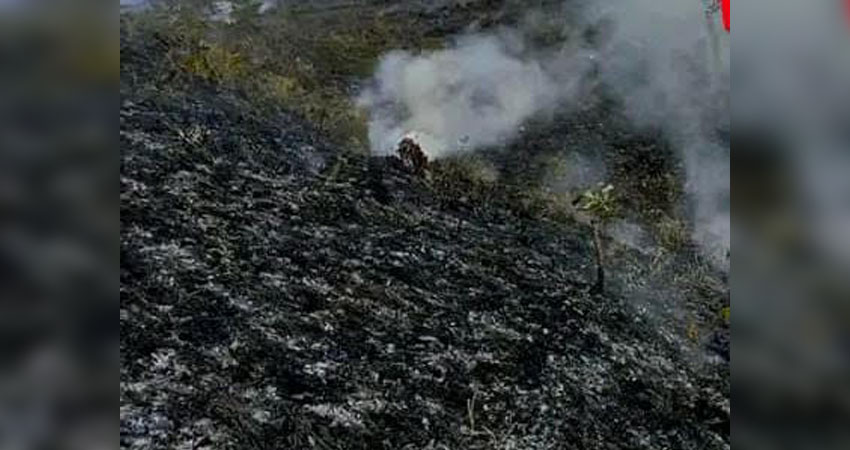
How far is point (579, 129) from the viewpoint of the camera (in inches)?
268

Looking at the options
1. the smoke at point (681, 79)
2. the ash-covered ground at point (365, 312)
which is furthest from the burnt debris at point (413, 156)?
the smoke at point (681, 79)

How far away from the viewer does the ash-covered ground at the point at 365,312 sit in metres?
2.87

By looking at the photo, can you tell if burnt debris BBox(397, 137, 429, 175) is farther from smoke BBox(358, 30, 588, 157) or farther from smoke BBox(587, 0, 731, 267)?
smoke BBox(587, 0, 731, 267)

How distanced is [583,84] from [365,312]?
15.3 feet

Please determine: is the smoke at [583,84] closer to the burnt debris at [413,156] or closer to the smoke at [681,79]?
the smoke at [681,79]

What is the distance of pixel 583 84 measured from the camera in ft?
24.7

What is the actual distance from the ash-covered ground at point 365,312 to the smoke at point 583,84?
3.57ft

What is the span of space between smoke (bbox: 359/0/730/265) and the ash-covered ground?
109cm

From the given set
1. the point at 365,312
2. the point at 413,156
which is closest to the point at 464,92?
the point at 413,156
